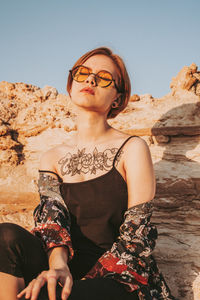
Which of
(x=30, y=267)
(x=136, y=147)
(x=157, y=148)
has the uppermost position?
(x=136, y=147)

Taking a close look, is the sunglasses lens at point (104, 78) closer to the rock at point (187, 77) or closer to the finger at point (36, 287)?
the finger at point (36, 287)

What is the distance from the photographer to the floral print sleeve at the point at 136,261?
188 cm

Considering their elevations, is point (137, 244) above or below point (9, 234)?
below

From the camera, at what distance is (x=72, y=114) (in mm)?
4594

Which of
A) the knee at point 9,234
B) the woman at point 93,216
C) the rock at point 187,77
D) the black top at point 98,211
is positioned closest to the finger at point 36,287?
the woman at point 93,216

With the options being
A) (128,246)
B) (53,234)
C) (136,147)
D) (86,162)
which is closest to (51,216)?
(53,234)

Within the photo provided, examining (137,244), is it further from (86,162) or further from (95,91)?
(95,91)

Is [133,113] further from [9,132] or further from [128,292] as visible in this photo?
[128,292]

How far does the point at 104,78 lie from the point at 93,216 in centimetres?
130

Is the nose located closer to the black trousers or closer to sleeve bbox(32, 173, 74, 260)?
sleeve bbox(32, 173, 74, 260)

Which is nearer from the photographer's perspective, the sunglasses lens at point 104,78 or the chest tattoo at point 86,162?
the chest tattoo at point 86,162

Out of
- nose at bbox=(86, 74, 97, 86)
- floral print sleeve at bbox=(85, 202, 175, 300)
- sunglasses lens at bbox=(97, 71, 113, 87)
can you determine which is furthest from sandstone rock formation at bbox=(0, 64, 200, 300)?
nose at bbox=(86, 74, 97, 86)

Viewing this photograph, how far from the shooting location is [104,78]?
260 centimetres

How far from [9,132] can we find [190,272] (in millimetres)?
3468
